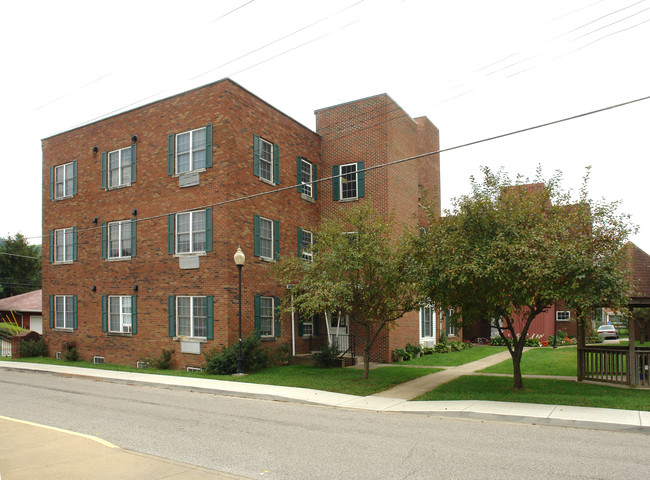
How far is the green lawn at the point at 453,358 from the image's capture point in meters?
21.2

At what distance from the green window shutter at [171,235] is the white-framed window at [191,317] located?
189cm

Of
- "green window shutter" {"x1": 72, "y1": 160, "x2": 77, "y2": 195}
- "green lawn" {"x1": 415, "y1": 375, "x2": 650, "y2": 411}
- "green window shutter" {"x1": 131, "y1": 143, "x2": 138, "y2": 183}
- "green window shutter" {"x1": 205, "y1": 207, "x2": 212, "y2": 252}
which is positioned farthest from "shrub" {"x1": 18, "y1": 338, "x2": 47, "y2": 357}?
"green lawn" {"x1": 415, "y1": 375, "x2": 650, "y2": 411}

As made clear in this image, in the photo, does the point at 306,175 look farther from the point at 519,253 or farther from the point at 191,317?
the point at 519,253

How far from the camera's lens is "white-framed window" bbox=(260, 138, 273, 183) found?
20.5 m

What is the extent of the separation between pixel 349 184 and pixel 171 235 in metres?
8.12

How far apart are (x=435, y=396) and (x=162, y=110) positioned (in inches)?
598

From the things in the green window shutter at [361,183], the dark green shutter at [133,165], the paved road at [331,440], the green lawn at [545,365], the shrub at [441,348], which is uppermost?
the dark green shutter at [133,165]

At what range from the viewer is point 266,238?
2053 cm

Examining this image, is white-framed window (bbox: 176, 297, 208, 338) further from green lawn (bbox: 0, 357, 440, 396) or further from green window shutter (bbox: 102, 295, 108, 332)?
green window shutter (bbox: 102, 295, 108, 332)

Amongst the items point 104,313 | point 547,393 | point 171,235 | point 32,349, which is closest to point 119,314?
point 104,313

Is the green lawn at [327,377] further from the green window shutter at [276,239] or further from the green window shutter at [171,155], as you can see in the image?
the green window shutter at [171,155]

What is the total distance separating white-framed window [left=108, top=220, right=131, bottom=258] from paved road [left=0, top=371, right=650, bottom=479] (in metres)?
9.40

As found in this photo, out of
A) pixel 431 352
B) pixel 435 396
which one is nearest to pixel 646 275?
pixel 435 396

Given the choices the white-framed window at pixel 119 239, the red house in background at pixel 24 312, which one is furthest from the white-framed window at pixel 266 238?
the red house in background at pixel 24 312
